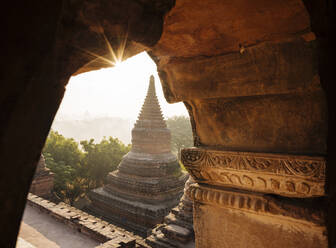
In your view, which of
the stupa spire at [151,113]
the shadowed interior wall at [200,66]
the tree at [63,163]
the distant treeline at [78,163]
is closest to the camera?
the shadowed interior wall at [200,66]

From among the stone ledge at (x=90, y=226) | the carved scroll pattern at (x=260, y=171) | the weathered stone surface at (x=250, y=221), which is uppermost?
the carved scroll pattern at (x=260, y=171)

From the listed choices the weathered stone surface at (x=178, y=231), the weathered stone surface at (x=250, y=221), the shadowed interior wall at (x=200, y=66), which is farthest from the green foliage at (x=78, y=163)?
the shadowed interior wall at (x=200, y=66)

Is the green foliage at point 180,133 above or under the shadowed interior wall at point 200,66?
under

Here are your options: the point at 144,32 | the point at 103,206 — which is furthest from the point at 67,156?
the point at 144,32

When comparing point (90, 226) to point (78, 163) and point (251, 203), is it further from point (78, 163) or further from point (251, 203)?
point (78, 163)

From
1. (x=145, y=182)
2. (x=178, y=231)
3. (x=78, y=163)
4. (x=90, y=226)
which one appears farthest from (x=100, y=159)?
(x=178, y=231)

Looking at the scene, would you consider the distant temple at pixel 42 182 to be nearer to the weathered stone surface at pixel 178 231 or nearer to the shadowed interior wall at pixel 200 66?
the weathered stone surface at pixel 178 231

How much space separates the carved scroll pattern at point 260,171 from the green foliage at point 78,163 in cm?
1348

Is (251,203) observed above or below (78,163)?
above

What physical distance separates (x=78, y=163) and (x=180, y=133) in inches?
580

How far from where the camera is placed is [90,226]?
727 centimetres

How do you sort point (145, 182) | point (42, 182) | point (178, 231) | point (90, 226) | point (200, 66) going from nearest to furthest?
point (200, 66)
point (178, 231)
point (90, 226)
point (145, 182)
point (42, 182)

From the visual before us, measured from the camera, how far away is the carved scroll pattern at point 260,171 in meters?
1.69

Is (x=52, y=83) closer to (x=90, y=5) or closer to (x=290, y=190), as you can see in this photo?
(x=90, y=5)
